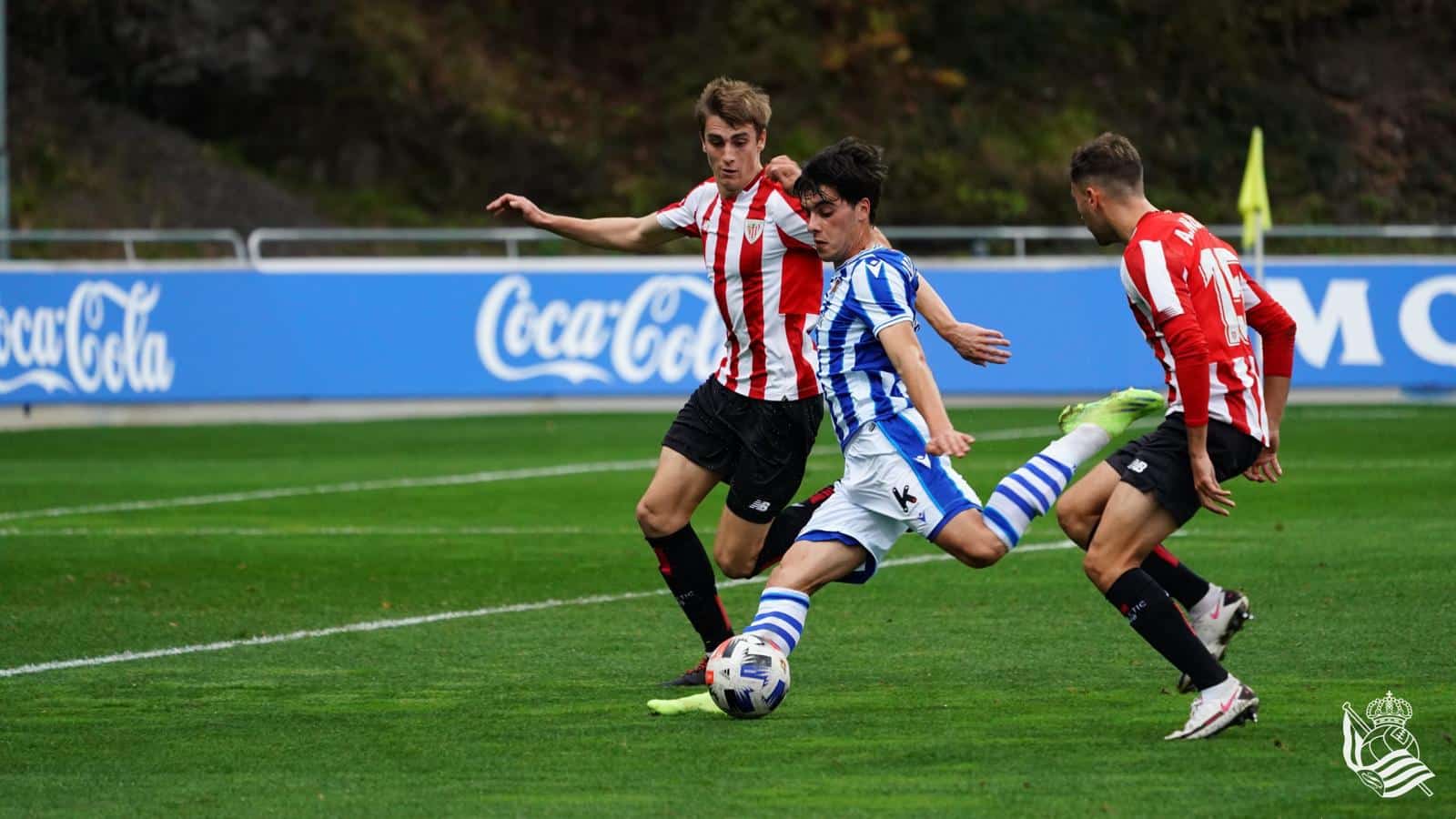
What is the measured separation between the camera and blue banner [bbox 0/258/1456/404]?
21.3m

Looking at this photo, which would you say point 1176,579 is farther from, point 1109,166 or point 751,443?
point 751,443

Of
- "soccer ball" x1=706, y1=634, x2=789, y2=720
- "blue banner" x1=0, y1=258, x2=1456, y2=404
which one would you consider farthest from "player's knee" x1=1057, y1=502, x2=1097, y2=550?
"blue banner" x1=0, y1=258, x2=1456, y2=404

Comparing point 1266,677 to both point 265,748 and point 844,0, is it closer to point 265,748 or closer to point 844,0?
point 265,748

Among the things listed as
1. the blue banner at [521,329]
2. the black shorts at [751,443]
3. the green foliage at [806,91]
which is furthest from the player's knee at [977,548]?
the green foliage at [806,91]

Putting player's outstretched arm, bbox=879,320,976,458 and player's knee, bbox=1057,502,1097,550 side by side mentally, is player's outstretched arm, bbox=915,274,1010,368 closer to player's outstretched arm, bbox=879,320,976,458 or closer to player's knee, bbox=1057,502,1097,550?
player's outstretched arm, bbox=879,320,976,458

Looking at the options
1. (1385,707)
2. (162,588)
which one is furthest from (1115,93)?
(1385,707)

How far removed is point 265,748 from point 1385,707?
11.2 ft

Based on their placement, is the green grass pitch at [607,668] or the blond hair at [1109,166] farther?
the blond hair at [1109,166]

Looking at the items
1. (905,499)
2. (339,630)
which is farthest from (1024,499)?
(339,630)

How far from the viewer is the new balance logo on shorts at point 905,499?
7.04m

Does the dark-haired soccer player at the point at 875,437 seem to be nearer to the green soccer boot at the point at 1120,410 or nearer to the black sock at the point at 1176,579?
the green soccer boot at the point at 1120,410

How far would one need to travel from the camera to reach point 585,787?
20.1ft

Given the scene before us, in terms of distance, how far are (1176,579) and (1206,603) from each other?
0.13 metres

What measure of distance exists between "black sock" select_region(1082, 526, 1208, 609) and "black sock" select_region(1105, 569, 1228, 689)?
0.70 m
